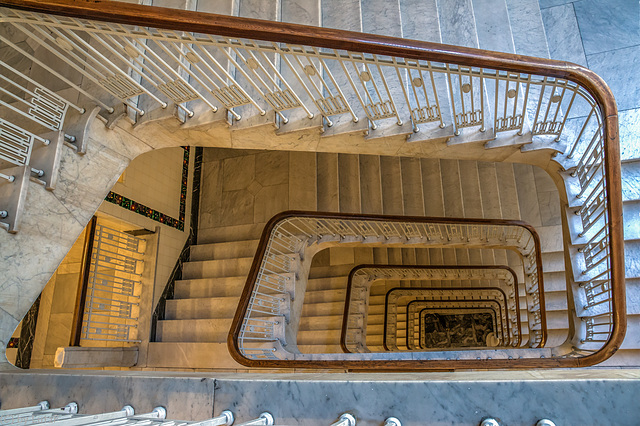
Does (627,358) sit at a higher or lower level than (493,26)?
lower

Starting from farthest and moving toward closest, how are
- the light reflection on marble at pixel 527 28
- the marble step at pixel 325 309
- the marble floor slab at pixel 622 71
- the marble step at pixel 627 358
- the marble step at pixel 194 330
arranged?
the marble step at pixel 325 309 → the marble step at pixel 194 330 → the light reflection on marble at pixel 527 28 → the marble floor slab at pixel 622 71 → the marble step at pixel 627 358

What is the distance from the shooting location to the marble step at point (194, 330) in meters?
5.06

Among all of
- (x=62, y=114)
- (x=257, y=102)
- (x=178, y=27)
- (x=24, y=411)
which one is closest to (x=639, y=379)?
(x=24, y=411)

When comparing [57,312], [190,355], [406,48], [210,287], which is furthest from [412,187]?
[57,312]

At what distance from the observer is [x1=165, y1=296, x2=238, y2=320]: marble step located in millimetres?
5332

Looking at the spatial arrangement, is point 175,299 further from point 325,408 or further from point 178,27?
point 325,408

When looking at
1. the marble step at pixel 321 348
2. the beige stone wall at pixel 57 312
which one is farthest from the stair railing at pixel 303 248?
the beige stone wall at pixel 57 312

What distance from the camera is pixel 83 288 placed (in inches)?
186

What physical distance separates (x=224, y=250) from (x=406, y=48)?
4670 millimetres

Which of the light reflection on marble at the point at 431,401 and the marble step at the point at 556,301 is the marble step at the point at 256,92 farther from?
the marble step at the point at 556,301

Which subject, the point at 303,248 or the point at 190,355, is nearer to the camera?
the point at 190,355

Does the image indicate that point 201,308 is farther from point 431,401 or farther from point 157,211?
point 431,401

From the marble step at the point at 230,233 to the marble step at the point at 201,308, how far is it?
3.93ft

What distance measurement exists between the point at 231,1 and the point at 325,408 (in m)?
→ 3.33
